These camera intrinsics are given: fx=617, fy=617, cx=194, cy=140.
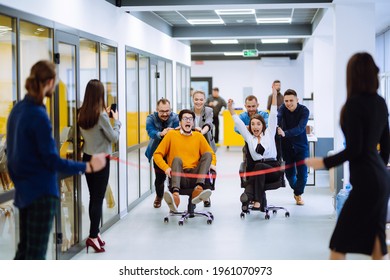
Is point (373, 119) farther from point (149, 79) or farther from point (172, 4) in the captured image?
point (149, 79)

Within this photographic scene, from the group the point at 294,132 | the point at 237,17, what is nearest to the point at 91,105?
the point at 294,132

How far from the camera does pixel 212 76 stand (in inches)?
919

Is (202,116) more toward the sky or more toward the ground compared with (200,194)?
more toward the sky

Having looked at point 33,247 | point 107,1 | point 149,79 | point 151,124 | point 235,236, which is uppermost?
point 107,1

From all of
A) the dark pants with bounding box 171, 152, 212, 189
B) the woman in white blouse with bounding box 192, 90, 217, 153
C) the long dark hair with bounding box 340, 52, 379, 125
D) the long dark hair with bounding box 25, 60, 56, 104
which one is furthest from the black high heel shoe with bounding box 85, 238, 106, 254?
the long dark hair with bounding box 340, 52, 379, 125

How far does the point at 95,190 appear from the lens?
5.62m

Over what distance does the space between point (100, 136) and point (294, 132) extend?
9.68ft

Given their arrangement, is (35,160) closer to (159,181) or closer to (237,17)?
(159,181)

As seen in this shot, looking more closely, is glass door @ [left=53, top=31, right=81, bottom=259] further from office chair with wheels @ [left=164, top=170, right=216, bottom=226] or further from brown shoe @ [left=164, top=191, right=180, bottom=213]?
office chair with wheels @ [left=164, top=170, right=216, bottom=226]

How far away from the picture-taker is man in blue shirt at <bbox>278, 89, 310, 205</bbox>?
25.4 feet

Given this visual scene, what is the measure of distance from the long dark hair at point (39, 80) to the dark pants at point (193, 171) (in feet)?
11.1

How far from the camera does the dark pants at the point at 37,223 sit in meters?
3.48
